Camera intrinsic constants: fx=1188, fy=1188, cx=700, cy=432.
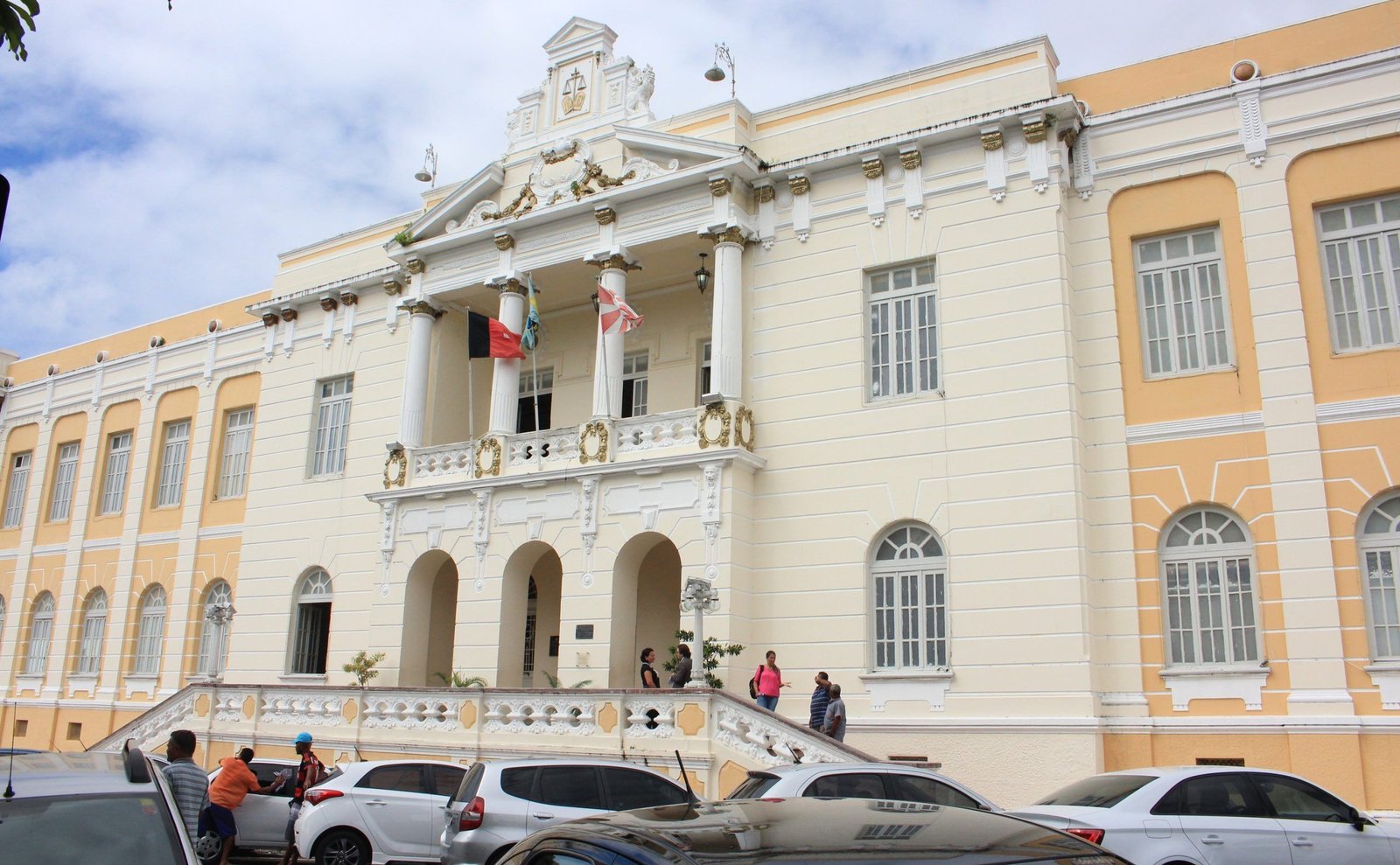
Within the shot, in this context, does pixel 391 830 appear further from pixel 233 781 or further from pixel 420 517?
pixel 420 517

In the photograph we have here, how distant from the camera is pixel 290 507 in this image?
2798 cm

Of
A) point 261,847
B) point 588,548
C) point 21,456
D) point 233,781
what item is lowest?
point 261,847

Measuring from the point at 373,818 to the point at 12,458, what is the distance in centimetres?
2959

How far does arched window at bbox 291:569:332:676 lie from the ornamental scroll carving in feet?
35.7

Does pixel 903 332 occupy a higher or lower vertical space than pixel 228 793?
higher

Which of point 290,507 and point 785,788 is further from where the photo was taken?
point 290,507

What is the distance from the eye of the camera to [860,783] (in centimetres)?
1073

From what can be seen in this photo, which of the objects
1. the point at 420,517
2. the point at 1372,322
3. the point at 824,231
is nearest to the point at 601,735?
the point at 420,517

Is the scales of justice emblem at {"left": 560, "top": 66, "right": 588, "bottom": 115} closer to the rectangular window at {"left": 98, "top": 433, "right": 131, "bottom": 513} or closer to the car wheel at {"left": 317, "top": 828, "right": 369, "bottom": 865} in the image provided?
the car wheel at {"left": 317, "top": 828, "right": 369, "bottom": 865}

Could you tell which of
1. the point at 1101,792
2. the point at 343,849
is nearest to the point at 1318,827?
the point at 1101,792

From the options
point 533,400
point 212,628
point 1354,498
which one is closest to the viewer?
point 1354,498

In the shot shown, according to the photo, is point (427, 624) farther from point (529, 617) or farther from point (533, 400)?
point (533, 400)

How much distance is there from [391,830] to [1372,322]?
15.5 metres

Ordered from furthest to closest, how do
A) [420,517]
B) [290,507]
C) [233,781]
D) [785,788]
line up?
[290,507]
[420,517]
[233,781]
[785,788]
